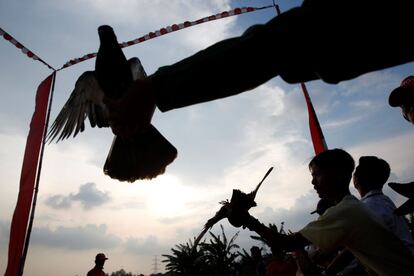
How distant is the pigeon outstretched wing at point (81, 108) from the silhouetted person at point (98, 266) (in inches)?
131

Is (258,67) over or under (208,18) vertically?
under

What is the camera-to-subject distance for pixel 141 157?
160 cm

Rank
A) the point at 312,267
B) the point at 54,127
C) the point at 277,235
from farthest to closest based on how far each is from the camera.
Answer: the point at 54,127
the point at 312,267
the point at 277,235

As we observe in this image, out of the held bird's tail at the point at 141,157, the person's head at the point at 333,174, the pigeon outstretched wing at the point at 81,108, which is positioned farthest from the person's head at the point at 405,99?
the pigeon outstretched wing at the point at 81,108

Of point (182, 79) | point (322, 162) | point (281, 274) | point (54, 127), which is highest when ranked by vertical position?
point (54, 127)

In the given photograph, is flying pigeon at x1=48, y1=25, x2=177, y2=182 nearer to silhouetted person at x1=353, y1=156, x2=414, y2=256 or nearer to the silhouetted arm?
the silhouetted arm

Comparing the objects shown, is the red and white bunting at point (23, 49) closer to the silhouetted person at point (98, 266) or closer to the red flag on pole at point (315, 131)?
the silhouetted person at point (98, 266)

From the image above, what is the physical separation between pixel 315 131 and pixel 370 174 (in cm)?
301

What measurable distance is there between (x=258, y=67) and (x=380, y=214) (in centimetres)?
251

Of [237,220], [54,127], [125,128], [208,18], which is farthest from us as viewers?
[208,18]

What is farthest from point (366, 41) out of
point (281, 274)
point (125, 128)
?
point (281, 274)

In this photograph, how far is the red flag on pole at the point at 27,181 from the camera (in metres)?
5.68

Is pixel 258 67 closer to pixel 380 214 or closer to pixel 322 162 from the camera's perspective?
pixel 322 162

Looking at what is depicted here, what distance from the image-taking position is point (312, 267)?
2477 millimetres
